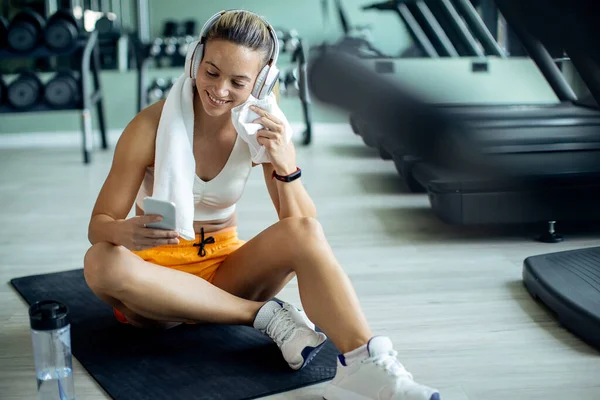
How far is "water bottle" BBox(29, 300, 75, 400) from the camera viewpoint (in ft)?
4.19

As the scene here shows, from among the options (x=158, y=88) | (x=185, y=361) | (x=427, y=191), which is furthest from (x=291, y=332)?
(x=158, y=88)

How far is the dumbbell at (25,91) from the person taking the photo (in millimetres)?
4332

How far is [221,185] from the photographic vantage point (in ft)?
5.55

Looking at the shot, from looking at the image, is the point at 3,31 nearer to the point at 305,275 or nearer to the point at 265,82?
the point at 265,82

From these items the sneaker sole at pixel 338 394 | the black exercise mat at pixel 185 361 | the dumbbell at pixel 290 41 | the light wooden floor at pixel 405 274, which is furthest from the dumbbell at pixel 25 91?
the sneaker sole at pixel 338 394

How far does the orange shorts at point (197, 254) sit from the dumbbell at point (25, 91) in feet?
9.76

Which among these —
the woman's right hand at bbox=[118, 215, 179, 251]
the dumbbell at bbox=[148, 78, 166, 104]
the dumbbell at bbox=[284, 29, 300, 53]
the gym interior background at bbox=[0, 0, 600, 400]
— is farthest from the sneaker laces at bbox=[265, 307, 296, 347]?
the dumbbell at bbox=[284, 29, 300, 53]

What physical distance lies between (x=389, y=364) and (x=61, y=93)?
359cm

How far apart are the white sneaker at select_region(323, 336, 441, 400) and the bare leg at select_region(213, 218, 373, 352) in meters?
0.05

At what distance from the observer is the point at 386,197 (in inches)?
138

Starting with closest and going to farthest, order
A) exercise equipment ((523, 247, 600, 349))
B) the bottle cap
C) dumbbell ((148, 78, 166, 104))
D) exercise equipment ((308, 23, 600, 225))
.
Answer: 1. exercise equipment ((308, 23, 600, 225))
2. the bottle cap
3. exercise equipment ((523, 247, 600, 349))
4. dumbbell ((148, 78, 166, 104))

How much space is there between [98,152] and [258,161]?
11.2ft

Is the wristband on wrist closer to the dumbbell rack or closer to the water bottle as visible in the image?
the water bottle

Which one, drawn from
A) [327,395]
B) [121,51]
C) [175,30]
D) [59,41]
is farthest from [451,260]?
[175,30]
